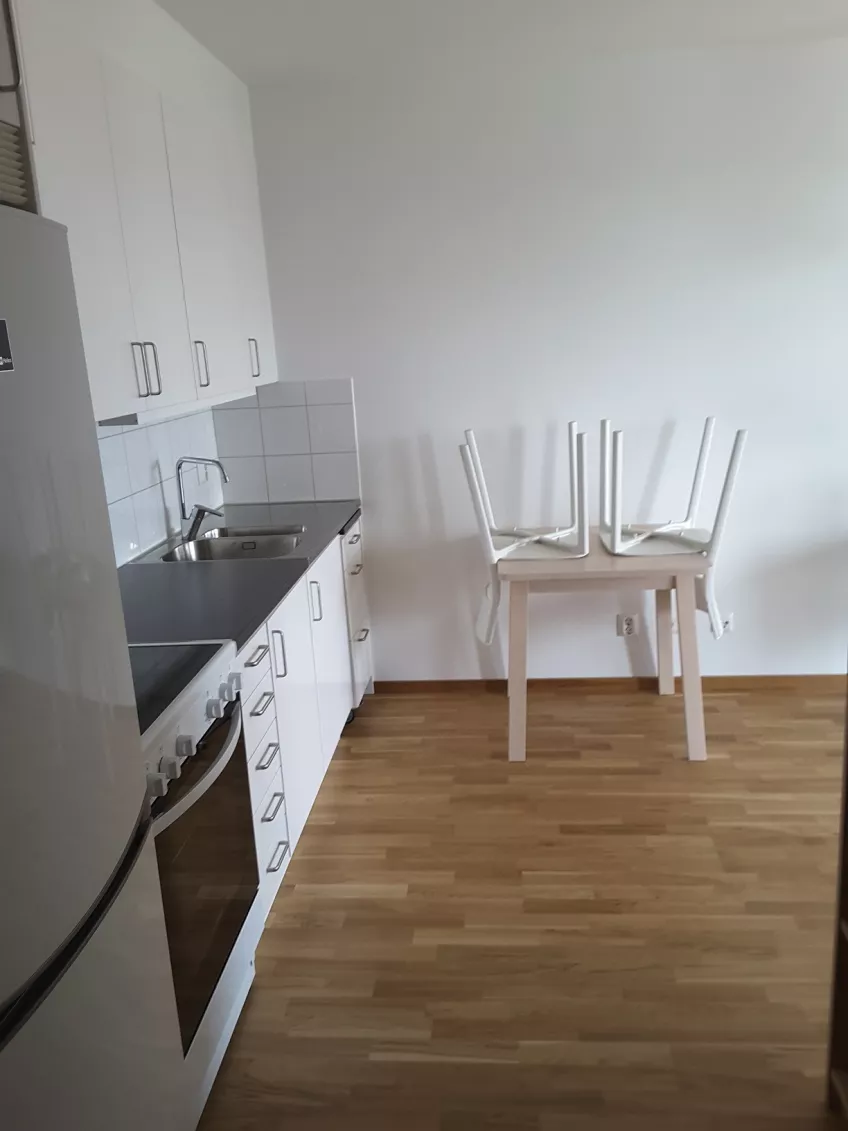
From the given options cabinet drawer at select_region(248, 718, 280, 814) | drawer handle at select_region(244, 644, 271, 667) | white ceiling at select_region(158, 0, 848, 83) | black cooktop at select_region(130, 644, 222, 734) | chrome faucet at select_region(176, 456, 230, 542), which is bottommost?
cabinet drawer at select_region(248, 718, 280, 814)

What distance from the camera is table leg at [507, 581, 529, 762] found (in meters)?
3.22

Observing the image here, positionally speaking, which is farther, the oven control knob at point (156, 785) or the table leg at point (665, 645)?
the table leg at point (665, 645)

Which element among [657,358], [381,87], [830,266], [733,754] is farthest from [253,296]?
[733,754]

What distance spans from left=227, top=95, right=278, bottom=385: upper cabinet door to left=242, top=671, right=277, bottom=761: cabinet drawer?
4.63ft

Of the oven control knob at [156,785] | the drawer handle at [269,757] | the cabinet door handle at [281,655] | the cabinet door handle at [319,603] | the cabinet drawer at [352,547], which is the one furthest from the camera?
the cabinet drawer at [352,547]

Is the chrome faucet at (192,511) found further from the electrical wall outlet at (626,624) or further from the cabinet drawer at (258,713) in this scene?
the electrical wall outlet at (626,624)

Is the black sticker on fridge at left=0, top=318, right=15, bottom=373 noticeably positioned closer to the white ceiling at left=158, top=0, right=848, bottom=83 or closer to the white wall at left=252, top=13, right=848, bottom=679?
the white ceiling at left=158, top=0, right=848, bottom=83

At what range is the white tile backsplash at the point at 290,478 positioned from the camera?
3.71m

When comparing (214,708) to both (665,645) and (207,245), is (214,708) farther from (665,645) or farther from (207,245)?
(665,645)

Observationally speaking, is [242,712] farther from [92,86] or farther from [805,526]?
[805,526]

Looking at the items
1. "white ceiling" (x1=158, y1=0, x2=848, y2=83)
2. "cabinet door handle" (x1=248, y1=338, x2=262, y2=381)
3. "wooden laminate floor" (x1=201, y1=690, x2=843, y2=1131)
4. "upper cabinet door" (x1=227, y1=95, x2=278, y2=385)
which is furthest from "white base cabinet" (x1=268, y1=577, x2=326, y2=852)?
"white ceiling" (x1=158, y1=0, x2=848, y2=83)

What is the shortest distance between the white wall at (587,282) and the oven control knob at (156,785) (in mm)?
2302

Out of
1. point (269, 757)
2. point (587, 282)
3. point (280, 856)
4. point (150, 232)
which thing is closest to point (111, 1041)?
point (269, 757)

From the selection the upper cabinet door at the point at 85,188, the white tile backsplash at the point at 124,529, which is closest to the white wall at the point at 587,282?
the white tile backsplash at the point at 124,529
